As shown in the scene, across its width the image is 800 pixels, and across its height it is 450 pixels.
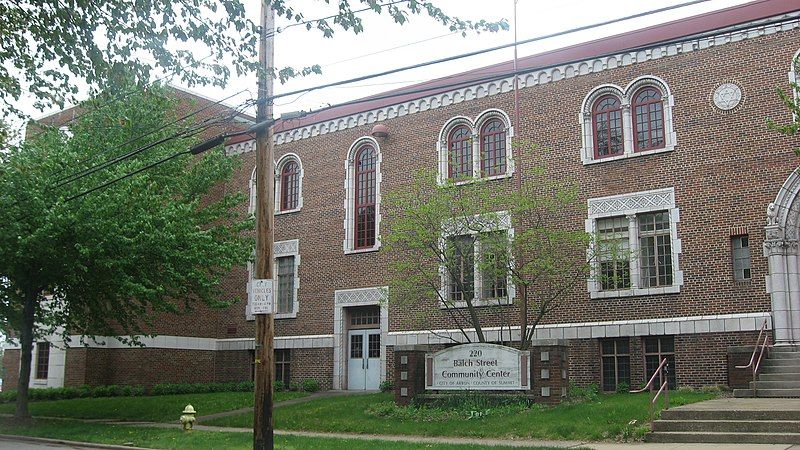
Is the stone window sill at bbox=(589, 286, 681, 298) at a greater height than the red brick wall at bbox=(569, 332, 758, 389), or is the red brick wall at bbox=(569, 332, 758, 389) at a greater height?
the stone window sill at bbox=(589, 286, 681, 298)

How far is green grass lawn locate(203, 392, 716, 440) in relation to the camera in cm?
1681

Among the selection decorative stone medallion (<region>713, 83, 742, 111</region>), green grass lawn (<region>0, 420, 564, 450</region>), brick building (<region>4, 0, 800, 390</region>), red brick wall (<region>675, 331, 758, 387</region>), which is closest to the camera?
green grass lawn (<region>0, 420, 564, 450</region>)

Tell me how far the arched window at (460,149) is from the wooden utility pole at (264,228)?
12.8 meters

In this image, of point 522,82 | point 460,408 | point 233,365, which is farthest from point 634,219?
point 233,365

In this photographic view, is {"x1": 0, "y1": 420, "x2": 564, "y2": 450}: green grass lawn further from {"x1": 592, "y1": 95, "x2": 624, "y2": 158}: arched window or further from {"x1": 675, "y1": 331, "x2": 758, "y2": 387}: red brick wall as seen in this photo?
{"x1": 592, "y1": 95, "x2": 624, "y2": 158}: arched window

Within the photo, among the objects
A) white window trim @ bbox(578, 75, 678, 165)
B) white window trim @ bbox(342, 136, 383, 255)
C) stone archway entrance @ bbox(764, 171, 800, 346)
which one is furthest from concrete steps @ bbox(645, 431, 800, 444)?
white window trim @ bbox(342, 136, 383, 255)

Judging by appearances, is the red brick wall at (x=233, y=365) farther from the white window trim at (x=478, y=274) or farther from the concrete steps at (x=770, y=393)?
the concrete steps at (x=770, y=393)

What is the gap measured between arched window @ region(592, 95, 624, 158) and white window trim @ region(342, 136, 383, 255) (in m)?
7.92

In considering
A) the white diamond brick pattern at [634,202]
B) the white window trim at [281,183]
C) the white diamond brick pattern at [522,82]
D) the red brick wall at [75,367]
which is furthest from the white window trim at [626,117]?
the red brick wall at [75,367]

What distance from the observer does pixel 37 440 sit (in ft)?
66.4

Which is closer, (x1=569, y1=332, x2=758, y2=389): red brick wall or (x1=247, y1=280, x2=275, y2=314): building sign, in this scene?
(x1=247, y1=280, x2=275, y2=314): building sign

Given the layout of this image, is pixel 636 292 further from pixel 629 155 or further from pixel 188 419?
pixel 188 419

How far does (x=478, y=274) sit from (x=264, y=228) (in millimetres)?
12507

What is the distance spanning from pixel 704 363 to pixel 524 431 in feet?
23.2
